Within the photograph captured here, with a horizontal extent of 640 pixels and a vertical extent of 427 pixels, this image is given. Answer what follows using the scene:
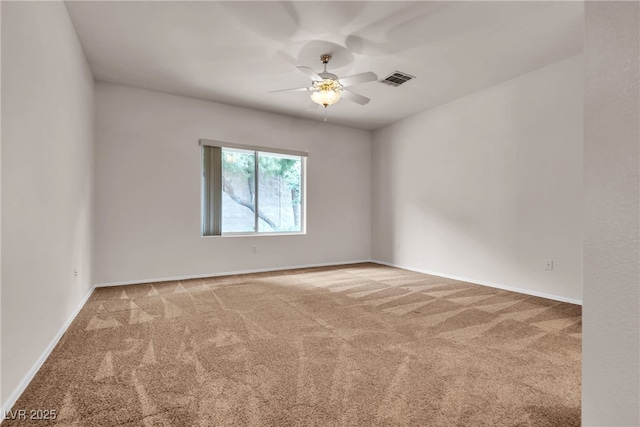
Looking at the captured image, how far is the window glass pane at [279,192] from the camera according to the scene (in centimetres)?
534

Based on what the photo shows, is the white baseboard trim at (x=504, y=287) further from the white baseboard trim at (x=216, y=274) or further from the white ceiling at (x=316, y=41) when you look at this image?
the white ceiling at (x=316, y=41)

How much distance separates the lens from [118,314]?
286cm

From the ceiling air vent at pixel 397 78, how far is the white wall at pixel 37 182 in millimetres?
3205

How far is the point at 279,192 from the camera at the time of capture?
5504mm

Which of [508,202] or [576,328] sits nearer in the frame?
[576,328]

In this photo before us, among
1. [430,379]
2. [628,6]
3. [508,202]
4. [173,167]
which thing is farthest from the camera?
[173,167]

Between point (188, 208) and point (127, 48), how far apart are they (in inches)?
84.0

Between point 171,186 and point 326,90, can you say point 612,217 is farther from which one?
point 171,186

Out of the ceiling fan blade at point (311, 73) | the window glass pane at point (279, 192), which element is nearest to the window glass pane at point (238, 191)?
the window glass pane at point (279, 192)

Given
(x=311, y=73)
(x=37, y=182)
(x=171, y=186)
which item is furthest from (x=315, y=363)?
(x=171, y=186)

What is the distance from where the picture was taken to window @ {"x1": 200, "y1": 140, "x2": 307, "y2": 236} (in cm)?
474

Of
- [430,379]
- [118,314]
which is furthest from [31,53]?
[430,379]

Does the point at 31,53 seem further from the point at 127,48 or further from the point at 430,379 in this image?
the point at 430,379

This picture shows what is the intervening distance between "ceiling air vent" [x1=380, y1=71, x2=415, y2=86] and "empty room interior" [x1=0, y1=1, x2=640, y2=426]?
4cm
